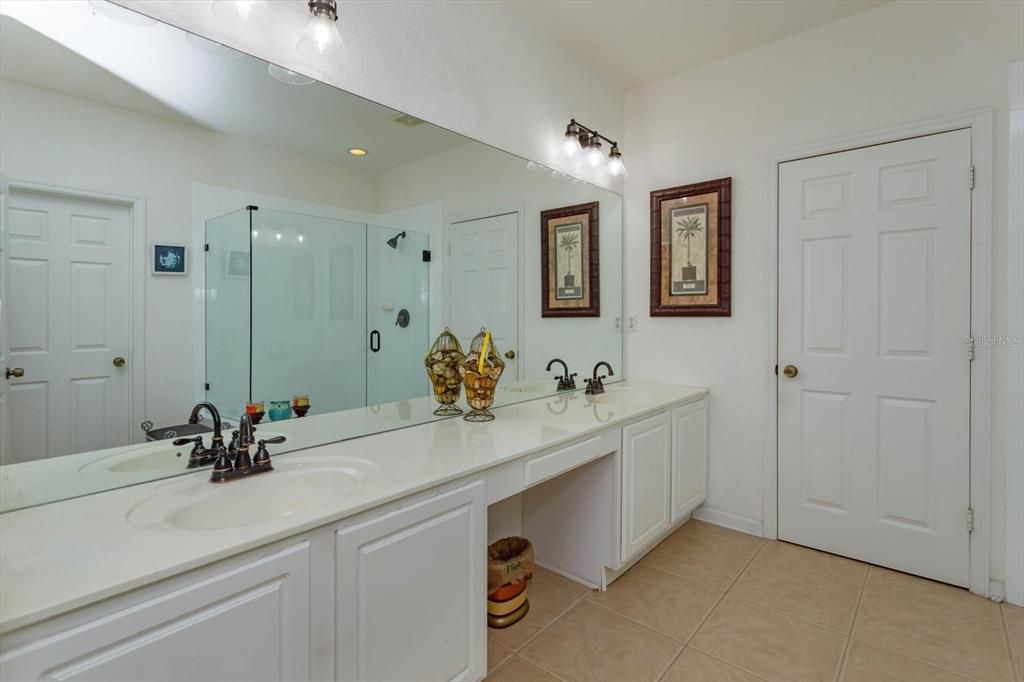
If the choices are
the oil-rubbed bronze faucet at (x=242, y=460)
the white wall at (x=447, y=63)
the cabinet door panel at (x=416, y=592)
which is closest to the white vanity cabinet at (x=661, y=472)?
the cabinet door panel at (x=416, y=592)

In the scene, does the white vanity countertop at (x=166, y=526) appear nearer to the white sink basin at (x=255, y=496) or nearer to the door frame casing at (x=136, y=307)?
the white sink basin at (x=255, y=496)

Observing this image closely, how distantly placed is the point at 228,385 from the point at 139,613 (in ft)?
2.41

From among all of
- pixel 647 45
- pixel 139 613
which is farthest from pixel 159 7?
pixel 647 45

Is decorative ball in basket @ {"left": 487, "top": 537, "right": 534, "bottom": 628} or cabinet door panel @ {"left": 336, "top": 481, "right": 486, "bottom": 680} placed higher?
cabinet door panel @ {"left": 336, "top": 481, "right": 486, "bottom": 680}

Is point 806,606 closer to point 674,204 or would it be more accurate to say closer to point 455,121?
point 674,204

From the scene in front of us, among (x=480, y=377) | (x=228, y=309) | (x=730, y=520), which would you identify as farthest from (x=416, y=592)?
(x=730, y=520)

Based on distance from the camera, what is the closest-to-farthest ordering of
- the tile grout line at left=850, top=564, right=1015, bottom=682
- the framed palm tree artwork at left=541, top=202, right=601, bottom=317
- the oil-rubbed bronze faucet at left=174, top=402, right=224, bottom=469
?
the oil-rubbed bronze faucet at left=174, top=402, right=224, bottom=469
the tile grout line at left=850, top=564, right=1015, bottom=682
the framed palm tree artwork at left=541, top=202, right=601, bottom=317

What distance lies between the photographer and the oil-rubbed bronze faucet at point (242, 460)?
4.12 ft

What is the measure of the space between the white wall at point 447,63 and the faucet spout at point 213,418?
1032 millimetres

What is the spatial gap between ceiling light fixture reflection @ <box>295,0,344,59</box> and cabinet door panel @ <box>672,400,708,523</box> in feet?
7.03

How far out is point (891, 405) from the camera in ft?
7.54

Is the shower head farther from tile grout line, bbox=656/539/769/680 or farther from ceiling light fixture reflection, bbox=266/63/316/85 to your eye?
tile grout line, bbox=656/539/769/680

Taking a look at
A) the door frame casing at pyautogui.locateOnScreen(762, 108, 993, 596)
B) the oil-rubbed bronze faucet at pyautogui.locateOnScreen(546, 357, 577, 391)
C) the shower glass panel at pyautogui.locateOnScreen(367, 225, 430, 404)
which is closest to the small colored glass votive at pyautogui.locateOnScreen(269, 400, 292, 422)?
the shower glass panel at pyautogui.locateOnScreen(367, 225, 430, 404)

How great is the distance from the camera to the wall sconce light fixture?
2600 mm
